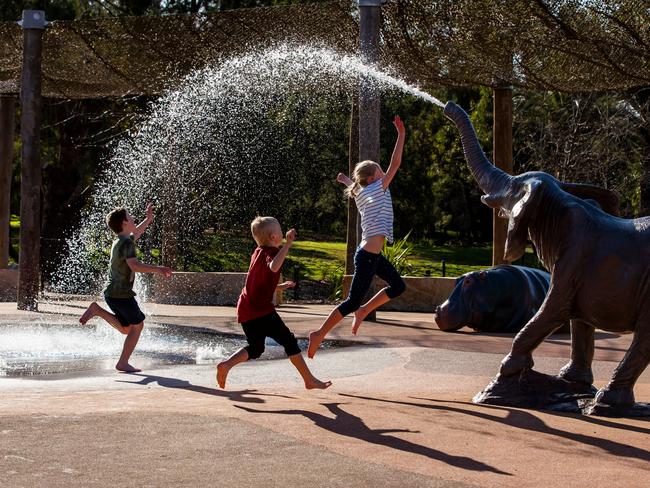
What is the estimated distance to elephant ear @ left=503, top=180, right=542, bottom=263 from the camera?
7.42m

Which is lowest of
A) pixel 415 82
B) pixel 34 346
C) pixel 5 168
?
pixel 34 346

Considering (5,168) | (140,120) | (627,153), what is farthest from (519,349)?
(627,153)

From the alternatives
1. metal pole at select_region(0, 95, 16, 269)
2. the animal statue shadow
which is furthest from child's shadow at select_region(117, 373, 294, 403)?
metal pole at select_region(0, 95, 16, 269)

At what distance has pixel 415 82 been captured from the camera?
607 inches

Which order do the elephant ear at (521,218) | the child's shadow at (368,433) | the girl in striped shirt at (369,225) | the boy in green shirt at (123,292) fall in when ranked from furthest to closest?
→ the boy in green shirt at (123,292) < the girl in striped shirt at (369,225) < the elephant ear at (521,218) < the child's shadow at (368,433)

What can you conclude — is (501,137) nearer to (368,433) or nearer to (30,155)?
(30,155)

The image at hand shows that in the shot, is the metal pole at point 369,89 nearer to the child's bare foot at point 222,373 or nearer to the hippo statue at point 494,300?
the hippo statue at point 494,300

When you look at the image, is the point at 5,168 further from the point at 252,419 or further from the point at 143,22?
the point at 252,419

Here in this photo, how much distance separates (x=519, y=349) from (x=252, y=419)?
2.11 metres

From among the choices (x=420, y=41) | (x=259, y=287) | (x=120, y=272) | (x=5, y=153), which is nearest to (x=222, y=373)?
(x=259, y=287)

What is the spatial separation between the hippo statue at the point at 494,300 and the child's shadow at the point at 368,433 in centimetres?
611

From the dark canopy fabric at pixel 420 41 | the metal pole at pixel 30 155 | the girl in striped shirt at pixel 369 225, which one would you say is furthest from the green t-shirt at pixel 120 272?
the metal pole at pixel 30 155

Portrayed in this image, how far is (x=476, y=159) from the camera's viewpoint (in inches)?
314

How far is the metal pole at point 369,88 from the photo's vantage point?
13477 mm
